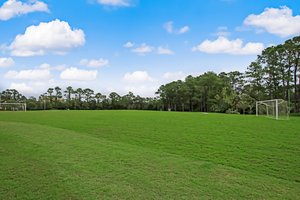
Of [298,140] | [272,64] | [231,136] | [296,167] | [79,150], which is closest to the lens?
[296,167]

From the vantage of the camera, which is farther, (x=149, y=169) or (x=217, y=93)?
(x=217, y=93)

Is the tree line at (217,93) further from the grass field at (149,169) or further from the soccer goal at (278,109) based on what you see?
the grass field at (149,169)

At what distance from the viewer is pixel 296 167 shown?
6.58m

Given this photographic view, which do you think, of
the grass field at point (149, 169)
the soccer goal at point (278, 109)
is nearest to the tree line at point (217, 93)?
the soccer goal at point (278, 109)

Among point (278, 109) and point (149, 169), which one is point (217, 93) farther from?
point (149, 169)

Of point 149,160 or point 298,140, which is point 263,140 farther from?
point 149,160

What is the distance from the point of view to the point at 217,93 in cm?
5881

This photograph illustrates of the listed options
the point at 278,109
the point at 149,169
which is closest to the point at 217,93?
the point at 278,109

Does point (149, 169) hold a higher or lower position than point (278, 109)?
lower

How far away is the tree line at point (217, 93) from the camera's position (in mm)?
43906

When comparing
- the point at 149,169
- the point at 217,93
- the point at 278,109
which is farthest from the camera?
the point at 217,93

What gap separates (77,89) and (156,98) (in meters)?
23.0

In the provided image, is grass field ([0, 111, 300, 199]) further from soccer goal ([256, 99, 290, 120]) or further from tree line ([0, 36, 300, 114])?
tree line ([0, 36, 300, 114])

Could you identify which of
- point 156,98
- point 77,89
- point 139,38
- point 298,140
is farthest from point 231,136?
point 77,89
